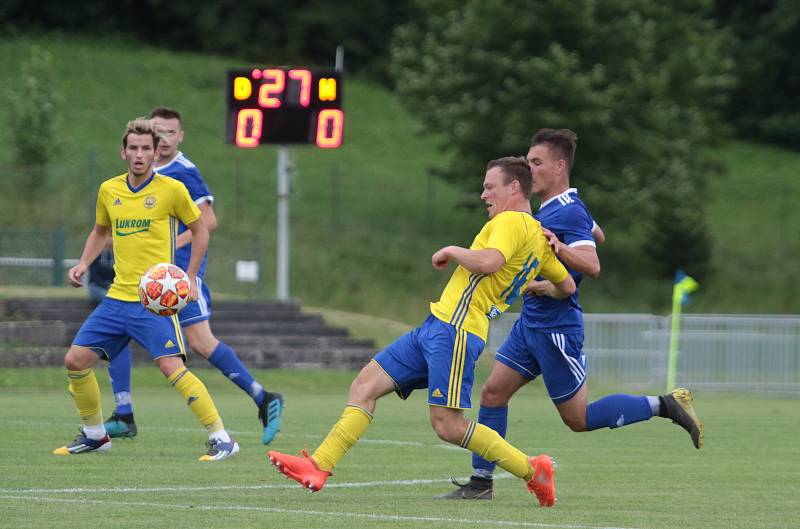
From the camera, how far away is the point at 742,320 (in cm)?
2527

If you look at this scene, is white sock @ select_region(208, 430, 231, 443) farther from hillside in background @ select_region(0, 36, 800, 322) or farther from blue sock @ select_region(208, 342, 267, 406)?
hillside in background @ select_region(0, 36, 800, 322)

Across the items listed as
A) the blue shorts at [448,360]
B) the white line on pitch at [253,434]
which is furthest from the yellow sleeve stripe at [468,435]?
the white line on pitch at [253,434]

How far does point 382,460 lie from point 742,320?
49.9 feet

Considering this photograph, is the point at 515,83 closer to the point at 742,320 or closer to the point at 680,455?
the point at 742,320

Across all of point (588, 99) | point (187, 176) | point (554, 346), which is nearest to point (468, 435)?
point (554, 346)

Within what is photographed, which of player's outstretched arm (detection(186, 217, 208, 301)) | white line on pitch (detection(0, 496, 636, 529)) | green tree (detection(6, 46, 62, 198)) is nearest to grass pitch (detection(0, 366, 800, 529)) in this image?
white line on pitch (detection(0, 496, 636, 529))

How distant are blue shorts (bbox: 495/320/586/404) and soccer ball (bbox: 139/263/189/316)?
222cm

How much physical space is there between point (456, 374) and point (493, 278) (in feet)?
1.80

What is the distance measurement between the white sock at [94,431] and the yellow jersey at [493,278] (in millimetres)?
3358

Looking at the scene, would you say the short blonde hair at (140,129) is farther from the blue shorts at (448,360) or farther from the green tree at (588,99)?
the green tree at (588,99)

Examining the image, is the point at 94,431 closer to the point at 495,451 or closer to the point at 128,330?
the point at 128,330

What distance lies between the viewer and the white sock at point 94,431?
10.9 metres

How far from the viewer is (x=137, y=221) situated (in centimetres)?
1060

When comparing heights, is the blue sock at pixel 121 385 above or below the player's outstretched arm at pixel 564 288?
below
